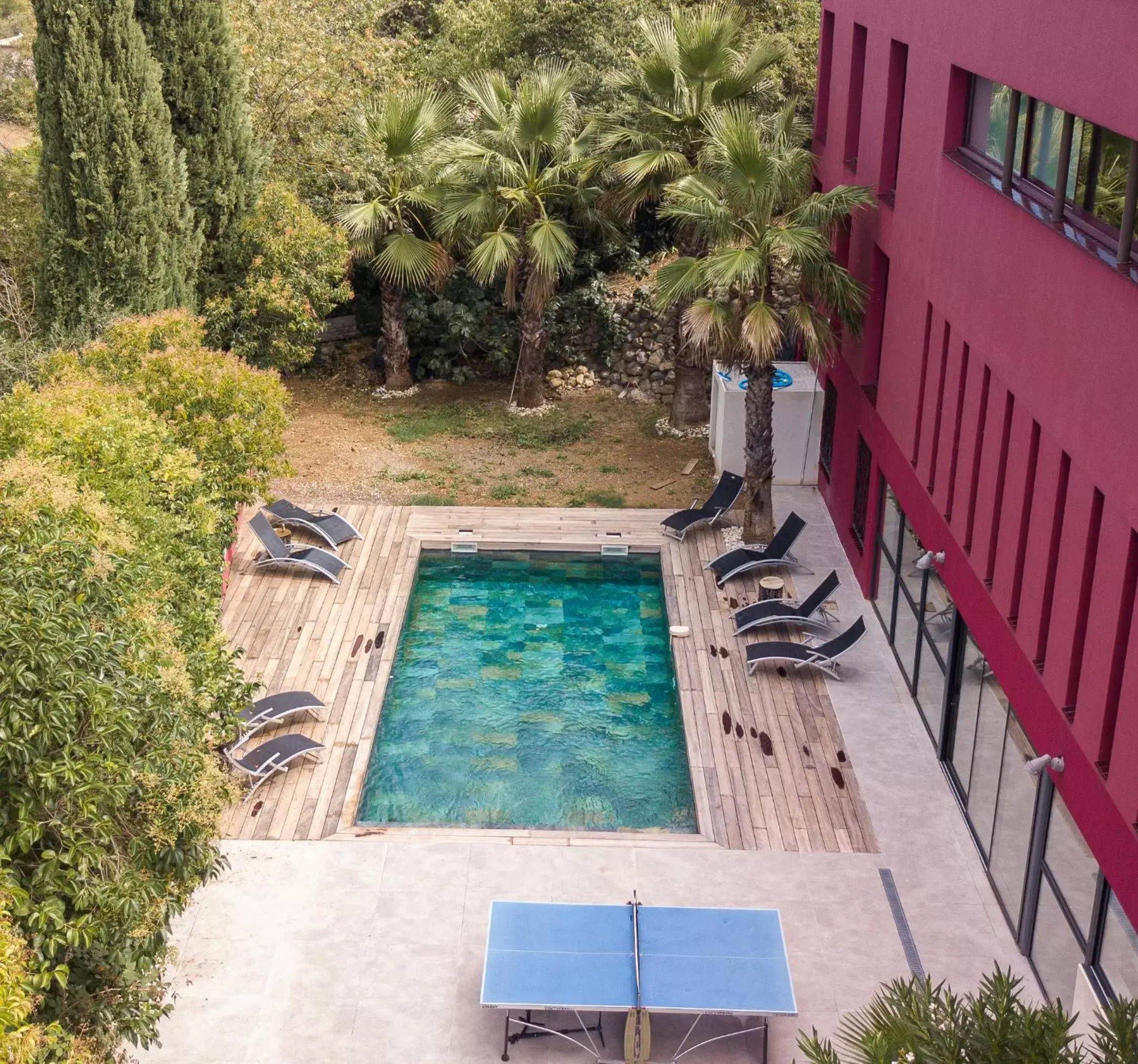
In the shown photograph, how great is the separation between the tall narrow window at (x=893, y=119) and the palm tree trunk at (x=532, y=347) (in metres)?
8.07

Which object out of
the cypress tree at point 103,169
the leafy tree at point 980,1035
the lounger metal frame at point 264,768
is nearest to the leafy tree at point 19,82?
the cypress tree at point 103,169

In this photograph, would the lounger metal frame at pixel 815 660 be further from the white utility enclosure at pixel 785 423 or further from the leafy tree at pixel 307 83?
the leafy tree at pixel 307 83

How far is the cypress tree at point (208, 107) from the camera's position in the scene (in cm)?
2070

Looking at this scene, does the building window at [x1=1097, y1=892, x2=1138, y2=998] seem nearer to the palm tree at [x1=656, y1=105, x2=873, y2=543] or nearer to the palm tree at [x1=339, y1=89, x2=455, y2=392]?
the palm tree at [x1=656, y1=105, x2=873, y2=543]

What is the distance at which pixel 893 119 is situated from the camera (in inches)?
657

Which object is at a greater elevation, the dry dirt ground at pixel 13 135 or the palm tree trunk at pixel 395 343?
the dry dirt ground at pixel 13 135

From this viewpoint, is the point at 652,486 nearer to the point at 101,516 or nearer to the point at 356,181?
the point at 356,181

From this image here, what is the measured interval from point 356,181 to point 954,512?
47.1 ft

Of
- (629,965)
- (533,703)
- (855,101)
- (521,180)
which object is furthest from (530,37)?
(629,965)

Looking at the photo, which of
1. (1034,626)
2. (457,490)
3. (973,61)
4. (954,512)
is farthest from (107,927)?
(457,490)

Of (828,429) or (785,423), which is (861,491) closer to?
(828,429)

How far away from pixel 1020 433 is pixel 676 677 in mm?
6252

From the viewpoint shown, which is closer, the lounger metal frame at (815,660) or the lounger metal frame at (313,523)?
the lounger metal frame at (815,660)

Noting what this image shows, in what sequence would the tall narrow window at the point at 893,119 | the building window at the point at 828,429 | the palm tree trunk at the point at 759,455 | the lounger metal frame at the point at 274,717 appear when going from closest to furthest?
the lounger metal frame at the point at 274,717 → the tall narrow window at the point at 893,119 → the palm tree trunk at the point at 759,455 → the building window at the point at 828,429
